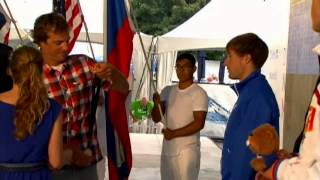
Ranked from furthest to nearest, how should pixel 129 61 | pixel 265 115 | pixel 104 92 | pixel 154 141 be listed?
pixel 154 141
pixel 129 61
pixel 104 92
pixel 265 115

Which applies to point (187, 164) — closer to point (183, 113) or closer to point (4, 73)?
point (183, 113)

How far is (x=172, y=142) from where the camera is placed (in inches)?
190

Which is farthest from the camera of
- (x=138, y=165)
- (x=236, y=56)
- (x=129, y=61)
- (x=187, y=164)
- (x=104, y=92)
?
(x=138, y=165)

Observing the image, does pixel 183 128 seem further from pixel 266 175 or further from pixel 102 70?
pixel 266 175

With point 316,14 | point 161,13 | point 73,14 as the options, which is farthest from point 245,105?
point 161,13

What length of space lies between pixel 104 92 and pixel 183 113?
3.60 ft

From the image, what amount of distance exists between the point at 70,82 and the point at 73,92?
0.20 ft

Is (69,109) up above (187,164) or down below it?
above

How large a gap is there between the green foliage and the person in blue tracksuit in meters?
30.0

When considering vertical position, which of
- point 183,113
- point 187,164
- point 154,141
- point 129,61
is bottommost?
point 154,141

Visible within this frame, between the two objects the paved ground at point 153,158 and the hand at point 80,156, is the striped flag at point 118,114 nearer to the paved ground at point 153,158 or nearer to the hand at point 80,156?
the hand at point 80,156

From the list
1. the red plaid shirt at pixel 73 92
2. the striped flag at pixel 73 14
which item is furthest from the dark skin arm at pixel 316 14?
the striped flag at pixel 73 14

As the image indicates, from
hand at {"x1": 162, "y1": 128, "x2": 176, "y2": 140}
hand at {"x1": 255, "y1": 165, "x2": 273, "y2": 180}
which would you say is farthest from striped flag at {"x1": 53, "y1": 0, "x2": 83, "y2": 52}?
hand at {"x1": 255, "y1": 165, "x2": 273, "y2": 180}

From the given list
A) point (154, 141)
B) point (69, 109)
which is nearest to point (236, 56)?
point (69, 109)
